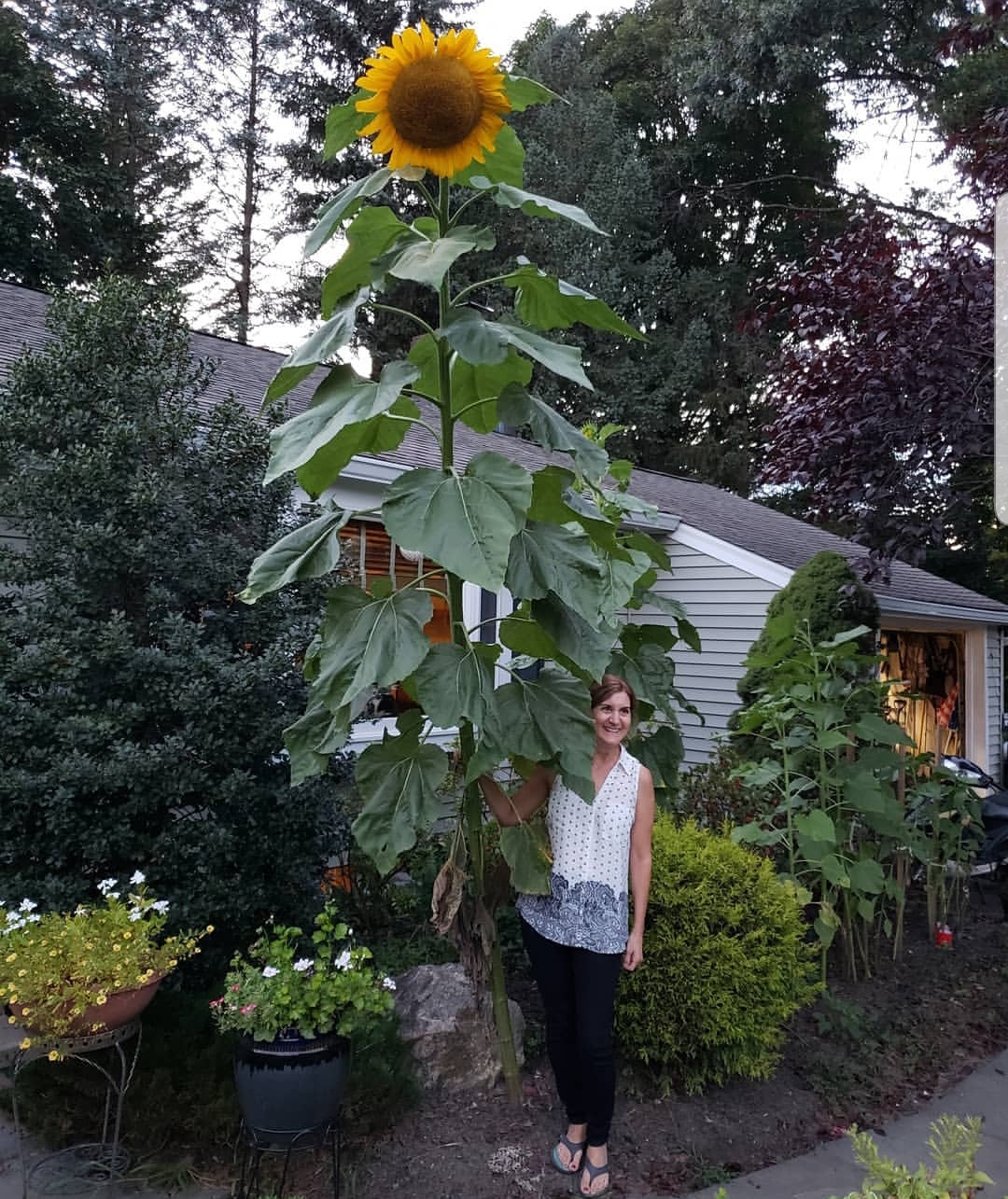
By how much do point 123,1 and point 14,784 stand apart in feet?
63.2

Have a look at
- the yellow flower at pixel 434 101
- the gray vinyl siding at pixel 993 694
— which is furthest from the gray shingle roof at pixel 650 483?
the yellow flower at pixel 434 101

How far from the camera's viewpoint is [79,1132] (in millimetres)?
2857

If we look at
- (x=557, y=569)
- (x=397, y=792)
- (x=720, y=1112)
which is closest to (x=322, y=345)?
(x=557, y=569)

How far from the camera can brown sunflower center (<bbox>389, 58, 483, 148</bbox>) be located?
78.7 inches

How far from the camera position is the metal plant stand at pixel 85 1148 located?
251 cm

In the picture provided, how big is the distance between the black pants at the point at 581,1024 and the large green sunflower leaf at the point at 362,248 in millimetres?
1953

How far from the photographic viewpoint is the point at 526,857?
2.63 meters

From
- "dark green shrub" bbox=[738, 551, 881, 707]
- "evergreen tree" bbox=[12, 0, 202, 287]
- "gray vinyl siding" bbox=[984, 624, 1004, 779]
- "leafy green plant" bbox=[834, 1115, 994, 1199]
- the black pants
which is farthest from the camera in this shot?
"evergreen tree" bbox=[12, 0, 202, 287]

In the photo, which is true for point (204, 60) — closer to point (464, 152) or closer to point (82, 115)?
point (82, 115)

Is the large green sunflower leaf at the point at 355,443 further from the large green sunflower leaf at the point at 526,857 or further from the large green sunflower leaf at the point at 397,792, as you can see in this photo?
the large green sunflower leaf at the point at 526,857

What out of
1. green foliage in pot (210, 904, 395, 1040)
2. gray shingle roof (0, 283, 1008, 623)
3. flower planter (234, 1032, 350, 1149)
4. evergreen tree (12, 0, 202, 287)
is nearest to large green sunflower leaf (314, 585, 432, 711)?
green foliage in pot (210, 904, 395, 1040)

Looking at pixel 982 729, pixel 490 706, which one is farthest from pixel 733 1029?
pixel 982 729

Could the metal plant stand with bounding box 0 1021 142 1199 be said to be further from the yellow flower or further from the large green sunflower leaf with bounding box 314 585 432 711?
the yellow flower

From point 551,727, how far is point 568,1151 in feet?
4.41
